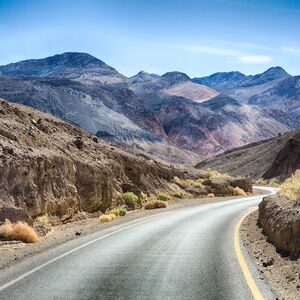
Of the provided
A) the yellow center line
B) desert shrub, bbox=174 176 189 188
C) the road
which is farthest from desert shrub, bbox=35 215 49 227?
desert shrub, bbox=174 176 189 188

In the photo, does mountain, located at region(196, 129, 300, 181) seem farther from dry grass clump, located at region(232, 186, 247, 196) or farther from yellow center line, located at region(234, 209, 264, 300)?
yellow center line, located at region(234, 209, 264, 300)

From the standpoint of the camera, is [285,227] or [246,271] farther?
[285,227]

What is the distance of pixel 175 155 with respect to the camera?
13350cm

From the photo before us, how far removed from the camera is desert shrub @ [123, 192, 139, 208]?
3090 cm

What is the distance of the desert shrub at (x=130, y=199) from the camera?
30.9 meters

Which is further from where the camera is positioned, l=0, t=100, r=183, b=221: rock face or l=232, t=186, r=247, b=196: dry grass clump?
l=232, t=186, r=247, b=196: dry grass clump

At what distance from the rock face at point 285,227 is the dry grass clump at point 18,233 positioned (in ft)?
23.4

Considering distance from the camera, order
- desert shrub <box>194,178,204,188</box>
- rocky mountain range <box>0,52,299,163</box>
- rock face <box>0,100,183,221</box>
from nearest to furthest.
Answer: rock face <box>0,100,183,221</box> < desert shrub <box>194,178,204,188</box> < rocky mountain range <box>0,52,299,163</box>

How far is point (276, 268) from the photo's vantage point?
33.8ft

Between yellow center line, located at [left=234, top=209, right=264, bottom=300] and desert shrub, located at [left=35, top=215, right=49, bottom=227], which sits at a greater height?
desert shrub, located at [left=35, top=215, right=49, bottom=227]

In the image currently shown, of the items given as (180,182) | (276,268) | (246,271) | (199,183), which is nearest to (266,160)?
(199,183)

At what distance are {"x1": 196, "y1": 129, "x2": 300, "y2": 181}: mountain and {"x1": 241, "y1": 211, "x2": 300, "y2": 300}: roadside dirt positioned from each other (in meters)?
71.8

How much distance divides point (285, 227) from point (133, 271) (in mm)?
4260

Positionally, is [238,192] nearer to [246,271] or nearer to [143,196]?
[143,196]
